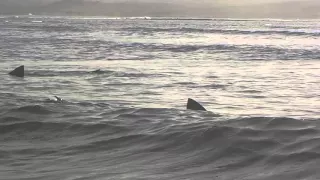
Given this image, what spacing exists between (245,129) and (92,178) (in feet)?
10.2

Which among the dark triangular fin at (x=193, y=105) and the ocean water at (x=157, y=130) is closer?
the ocean water at (x=157, y=130)

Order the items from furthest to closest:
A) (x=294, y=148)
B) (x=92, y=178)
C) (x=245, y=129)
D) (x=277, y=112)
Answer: (x=277, y=112) → (x=245, y=129) → (x=294, y=148) → (x=92, y=178)

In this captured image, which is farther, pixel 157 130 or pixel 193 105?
pixel 193 105

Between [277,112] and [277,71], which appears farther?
[277,71]

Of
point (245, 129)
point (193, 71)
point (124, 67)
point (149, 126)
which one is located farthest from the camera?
point (124, 67)

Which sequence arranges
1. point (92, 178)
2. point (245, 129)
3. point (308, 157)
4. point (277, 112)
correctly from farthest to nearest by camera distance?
point (277, 112) < point (245, 129) < point (308, 157) < point (92, 178)

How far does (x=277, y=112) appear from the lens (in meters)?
9.95

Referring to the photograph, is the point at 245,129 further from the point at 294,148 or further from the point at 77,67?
the point at 77,67

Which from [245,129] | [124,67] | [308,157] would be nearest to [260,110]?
[245,129]

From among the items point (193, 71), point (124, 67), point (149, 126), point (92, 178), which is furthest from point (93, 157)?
point (124, 67)

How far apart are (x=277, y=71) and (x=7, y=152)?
1517 centimetres

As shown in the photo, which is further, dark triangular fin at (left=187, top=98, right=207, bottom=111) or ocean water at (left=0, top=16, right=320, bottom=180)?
dark triangular fin at (left=187, top=98, right=207, bottom=111)

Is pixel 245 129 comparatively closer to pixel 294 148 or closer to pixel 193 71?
pixel 294 148

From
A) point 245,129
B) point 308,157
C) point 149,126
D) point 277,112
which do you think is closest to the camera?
point 308,157
